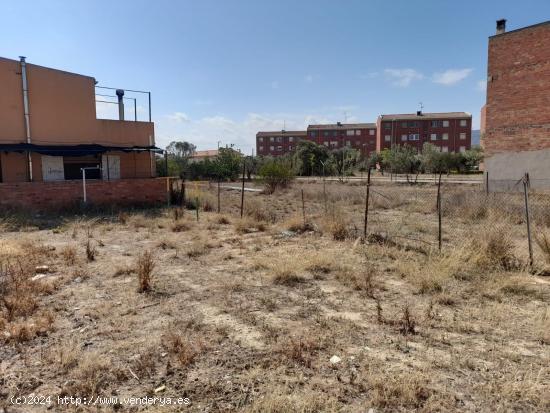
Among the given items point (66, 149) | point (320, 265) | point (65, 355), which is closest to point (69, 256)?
point (65, 355)

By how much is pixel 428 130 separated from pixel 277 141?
40.0 m

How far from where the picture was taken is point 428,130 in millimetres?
84062

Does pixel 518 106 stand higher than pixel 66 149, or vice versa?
pixel 518 106

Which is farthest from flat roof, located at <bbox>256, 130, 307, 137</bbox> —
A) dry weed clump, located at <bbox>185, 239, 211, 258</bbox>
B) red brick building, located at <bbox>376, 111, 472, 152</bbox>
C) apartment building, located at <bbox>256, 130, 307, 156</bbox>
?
dry weed clump, located at <bbox>185, 239, 211, 258</bbox>

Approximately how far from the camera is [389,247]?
8000 millimetres

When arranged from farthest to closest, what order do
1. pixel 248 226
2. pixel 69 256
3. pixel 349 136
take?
pixel 349 136, pixel 248 226, pixel 69 256

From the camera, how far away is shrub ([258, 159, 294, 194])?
80.3 ft

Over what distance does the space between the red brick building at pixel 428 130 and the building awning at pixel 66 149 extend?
7355 cm

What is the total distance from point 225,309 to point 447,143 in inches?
3491

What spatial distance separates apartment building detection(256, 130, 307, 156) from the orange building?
84823 millimetres

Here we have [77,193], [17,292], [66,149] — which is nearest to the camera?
[17,292]

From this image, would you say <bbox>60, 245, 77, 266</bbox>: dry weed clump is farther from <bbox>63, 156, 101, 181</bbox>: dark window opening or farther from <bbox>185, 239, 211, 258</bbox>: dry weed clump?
<bbox>63, 156, 101, 181</bbox>: dark window opening

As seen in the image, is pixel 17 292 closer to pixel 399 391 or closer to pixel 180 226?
pixel 399 391

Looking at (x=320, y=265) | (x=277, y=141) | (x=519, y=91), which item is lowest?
(x=320, y=265)
